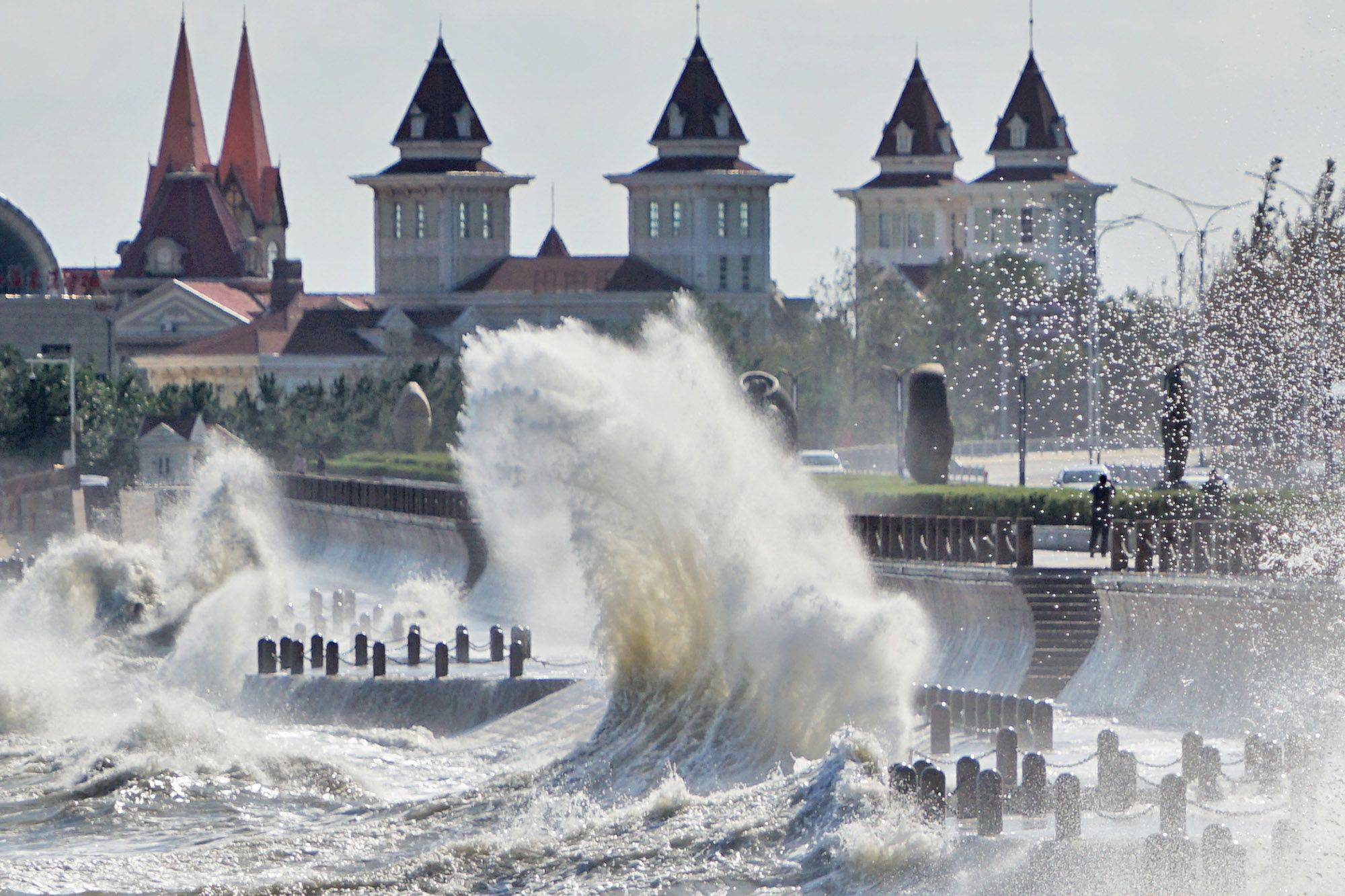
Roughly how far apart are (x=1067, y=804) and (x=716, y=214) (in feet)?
323

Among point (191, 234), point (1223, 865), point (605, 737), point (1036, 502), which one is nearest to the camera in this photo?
point (1223, 865)

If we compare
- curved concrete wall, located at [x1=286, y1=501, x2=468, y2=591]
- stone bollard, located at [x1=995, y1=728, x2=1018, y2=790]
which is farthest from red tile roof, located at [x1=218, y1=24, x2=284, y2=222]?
stone bollard, located at [x1=995, y1=728, x2=1018, y2=790]

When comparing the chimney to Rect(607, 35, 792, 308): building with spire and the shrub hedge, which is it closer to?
Rect(607, 35, 792, 308): building with spire

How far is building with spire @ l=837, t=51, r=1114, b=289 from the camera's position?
11344cm

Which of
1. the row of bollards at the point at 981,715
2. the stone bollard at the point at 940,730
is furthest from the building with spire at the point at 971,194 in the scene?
the stone bollard at the point at 940,730

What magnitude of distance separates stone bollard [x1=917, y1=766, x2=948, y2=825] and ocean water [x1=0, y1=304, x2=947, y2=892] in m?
0.18

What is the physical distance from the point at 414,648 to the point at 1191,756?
618 inches

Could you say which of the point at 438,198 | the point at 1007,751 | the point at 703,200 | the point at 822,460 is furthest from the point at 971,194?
the point at 1007,751

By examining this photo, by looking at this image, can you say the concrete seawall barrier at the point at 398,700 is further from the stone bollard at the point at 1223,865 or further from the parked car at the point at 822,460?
the parked car at the point at 822,460

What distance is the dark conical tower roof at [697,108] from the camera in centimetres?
11425

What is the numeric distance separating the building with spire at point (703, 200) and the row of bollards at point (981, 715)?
90002 millimetres

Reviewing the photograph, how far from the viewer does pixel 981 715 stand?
969 inches

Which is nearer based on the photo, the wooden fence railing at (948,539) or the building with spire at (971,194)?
the wooden fence railing at (948,539)

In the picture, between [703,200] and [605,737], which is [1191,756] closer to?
[605,737]
